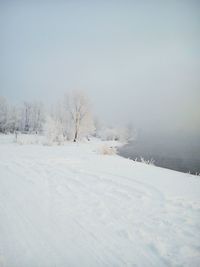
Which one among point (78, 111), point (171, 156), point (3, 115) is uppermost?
point (78, 111)

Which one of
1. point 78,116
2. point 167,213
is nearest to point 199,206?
point 167,213

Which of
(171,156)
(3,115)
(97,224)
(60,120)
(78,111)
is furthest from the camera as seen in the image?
(3,115)

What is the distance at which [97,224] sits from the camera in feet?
8.05

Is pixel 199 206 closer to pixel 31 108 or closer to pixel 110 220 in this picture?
pixel 110 220

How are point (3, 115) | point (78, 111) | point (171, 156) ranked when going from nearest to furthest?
point (171, 156) → point (78, 111) → point (3, 115)

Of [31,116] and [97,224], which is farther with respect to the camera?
[31,116]

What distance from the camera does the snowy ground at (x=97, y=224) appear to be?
6.12ft

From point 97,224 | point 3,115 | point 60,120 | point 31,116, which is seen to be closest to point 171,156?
point 97,224

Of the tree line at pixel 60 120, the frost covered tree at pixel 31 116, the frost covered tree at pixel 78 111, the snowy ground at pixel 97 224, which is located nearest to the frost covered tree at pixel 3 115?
the tree line at pixel 60 120

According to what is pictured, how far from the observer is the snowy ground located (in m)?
1.86

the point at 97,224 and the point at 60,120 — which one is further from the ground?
the point at 60,120

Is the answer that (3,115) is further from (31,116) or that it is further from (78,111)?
(78,111)

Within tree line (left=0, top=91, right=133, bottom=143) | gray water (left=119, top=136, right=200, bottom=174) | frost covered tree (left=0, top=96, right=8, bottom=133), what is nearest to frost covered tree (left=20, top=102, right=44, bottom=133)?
tree line (left=0, top=91, right=133, bottom=143)

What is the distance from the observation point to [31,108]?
48375 millimetres
